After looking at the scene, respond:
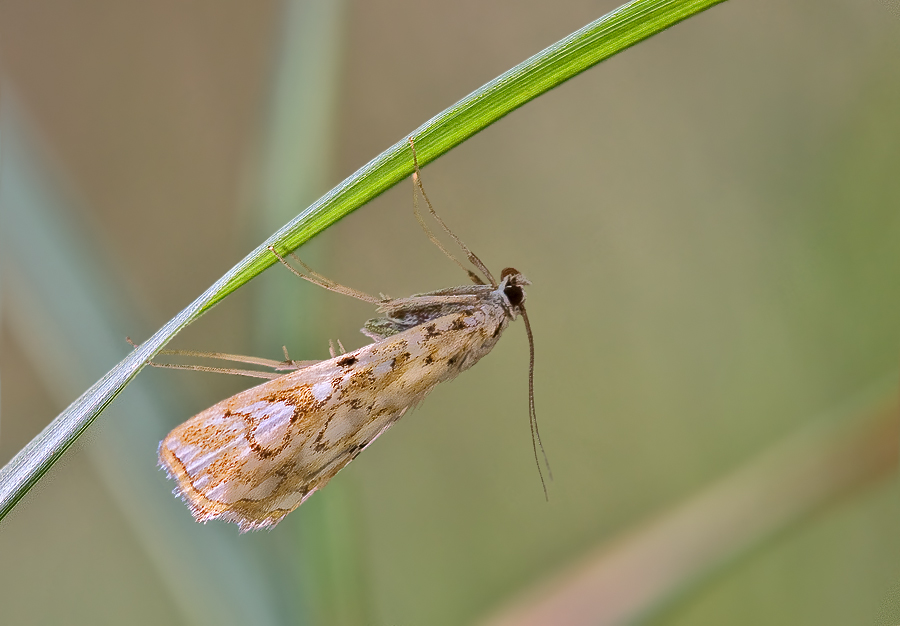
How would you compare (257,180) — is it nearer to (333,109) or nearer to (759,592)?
(333,109)

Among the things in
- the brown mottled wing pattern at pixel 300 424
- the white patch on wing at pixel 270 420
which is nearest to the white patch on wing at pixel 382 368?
the brown mottled wing pattern at pixel 300 424

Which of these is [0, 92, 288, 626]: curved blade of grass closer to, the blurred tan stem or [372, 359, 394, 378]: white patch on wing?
[372, 359, 394, 378]: white patch on wing

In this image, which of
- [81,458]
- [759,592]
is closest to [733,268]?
[759,592]

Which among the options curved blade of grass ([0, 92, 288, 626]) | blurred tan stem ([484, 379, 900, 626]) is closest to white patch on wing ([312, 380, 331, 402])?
curved blade of grass ([0, 92, 288, 626])

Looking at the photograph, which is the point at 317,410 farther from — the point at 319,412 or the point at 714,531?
the point at 714,531

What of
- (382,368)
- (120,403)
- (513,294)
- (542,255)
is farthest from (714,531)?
(120,403)
